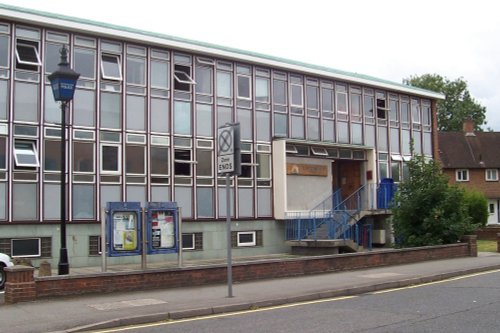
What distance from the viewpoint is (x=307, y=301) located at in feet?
42.0

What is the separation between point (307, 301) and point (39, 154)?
1103 centimetres

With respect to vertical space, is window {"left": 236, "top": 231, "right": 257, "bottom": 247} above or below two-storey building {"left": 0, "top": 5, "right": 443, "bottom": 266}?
below

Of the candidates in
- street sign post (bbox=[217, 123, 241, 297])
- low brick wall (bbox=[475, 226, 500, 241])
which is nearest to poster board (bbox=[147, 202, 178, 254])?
street sign post (bbox=[217, 123, 241, 297])

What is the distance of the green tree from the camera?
2281 cm

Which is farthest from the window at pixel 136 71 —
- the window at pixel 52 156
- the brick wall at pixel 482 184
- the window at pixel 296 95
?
the brick wall at pixel 482 184

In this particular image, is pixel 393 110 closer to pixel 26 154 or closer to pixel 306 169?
pixel 306 169

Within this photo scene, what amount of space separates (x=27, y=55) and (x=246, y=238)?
1074cm

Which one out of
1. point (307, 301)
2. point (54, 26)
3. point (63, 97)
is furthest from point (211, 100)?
point (307, 301)

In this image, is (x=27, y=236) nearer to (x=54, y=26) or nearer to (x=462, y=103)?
(x=54, y=26)

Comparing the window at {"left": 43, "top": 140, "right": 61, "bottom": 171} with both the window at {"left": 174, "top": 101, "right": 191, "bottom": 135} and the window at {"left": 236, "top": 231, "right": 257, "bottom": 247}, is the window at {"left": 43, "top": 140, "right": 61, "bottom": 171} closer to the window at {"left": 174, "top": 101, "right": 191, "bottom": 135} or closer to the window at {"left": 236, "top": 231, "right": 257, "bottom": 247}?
the window at {"left": 174, "top": 101, "right": 191, "bottom": 135}

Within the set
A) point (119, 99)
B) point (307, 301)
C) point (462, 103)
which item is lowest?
point (307, 301)

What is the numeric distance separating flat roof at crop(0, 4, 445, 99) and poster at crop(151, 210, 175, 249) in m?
8.12

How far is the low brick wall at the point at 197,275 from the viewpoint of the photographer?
12.3 meters

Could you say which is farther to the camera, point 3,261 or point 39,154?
point 39,154
